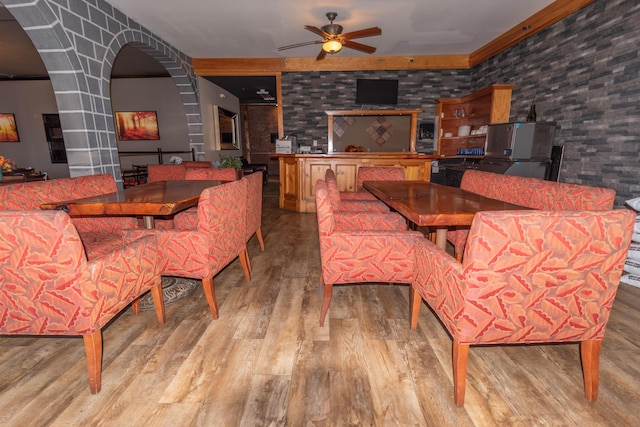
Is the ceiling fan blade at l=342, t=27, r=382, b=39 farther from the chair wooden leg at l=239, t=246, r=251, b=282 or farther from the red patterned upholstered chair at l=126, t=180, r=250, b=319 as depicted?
the chair wooden leg at l=239, t=246, r=251, b=282

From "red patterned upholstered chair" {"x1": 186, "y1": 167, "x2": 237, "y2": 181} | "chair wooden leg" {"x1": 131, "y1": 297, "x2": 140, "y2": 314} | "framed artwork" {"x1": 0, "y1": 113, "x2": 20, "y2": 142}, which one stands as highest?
"framed artwork" {"x1": 0, "y1": 113, "x2": 20, "y2": 142}

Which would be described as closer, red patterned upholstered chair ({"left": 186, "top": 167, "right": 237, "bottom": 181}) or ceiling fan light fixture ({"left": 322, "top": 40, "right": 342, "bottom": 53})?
red patterned upholstered chair ({"left": 186, "top": 167, "right": 237, "bottom": 181})

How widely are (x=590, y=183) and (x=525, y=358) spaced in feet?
9.29

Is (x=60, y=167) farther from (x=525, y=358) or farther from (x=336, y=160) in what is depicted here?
(x=525, y=358)

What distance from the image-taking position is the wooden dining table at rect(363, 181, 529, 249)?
1.68 meters

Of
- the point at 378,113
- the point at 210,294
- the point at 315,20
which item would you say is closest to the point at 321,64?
the point at 378,113

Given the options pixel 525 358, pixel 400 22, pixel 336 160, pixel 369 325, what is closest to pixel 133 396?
pixel 369 325

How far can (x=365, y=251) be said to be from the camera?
1.80 m

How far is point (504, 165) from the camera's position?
14.0 ft

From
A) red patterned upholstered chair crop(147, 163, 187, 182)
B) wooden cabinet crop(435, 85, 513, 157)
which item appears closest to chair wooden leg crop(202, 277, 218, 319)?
red patterned upholstered chair crop(147, 163, 187, 182)

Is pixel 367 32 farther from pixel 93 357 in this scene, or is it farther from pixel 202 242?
pixel 93 357

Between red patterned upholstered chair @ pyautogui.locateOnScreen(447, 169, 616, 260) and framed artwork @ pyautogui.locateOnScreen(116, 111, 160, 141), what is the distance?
302 inches

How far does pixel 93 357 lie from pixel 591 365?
7.22 ft

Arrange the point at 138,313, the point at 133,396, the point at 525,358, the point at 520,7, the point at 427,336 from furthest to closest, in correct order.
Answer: the point at 520,7 < the point at 138,313 < the point at 427,336 < the point at 525,358 < the point at 133,396
